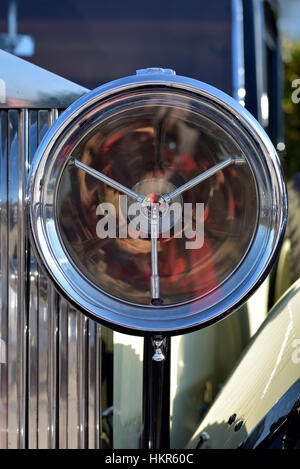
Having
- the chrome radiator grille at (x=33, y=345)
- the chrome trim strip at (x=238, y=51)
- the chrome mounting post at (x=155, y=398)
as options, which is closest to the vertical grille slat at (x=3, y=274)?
the chrome radiator grille at (x=33, y=345)

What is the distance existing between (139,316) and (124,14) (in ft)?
4.20

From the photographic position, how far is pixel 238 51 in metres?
1.77

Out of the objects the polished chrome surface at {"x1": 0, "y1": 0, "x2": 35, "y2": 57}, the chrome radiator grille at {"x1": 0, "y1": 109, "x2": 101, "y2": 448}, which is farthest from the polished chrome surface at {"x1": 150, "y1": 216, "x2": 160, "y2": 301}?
the polished chrome surface at {"x1": 0, "y1": 0, "x2": 35, "y2": 57}

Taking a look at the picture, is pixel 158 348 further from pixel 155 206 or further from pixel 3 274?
pixel 3 274

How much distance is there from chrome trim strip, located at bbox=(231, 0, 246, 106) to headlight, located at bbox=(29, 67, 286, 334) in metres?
0.61

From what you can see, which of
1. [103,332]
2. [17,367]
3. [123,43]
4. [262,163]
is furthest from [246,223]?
[123,43]

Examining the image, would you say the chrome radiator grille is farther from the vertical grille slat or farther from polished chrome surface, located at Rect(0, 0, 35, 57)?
polished chrome surface, located at Rect(0, 0, 35, 57)

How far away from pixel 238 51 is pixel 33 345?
3.61 ft

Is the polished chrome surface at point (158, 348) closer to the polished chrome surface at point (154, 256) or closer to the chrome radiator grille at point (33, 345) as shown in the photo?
the polished chrome surface at point (154, 256)

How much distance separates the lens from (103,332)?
1.18m

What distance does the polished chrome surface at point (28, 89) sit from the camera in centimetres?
111

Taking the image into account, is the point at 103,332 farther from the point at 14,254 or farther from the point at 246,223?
the point at 246,223

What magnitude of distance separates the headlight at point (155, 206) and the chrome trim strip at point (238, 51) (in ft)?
2.00

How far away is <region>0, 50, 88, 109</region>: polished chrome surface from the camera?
3.65ft
